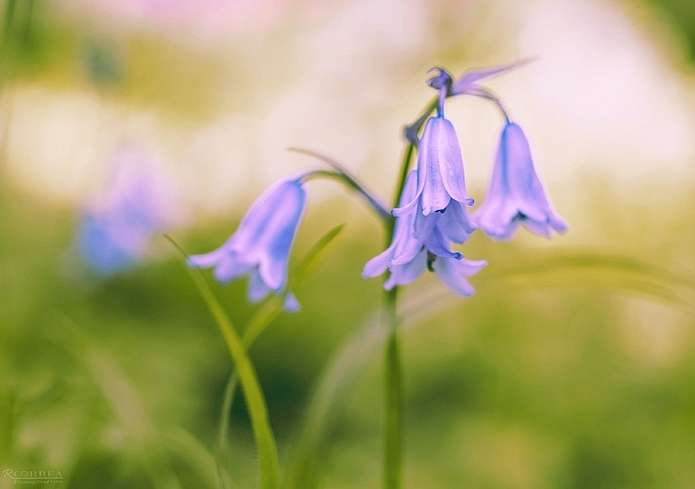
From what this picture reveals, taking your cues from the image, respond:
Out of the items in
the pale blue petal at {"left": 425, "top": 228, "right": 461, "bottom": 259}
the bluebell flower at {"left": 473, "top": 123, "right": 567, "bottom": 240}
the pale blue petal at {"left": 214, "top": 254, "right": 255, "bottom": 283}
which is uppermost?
the bluebell flower at {"left": 473, "top": 123, "right": 567, "bottom": 240}

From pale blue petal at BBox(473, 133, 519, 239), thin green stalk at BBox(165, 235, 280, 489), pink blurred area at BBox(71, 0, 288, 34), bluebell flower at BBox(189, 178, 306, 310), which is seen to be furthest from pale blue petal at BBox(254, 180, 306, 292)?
pink blurred area at BBox(71, 0, 288, 34)

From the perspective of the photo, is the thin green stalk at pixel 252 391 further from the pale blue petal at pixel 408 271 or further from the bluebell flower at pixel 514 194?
the bluebell flower at pixel 514 194

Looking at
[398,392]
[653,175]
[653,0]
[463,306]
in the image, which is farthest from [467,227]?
[653,0]

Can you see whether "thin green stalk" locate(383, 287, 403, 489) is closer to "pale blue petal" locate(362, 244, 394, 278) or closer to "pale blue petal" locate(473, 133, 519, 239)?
"pale blue petal" locate(362, 244, 394, 278)

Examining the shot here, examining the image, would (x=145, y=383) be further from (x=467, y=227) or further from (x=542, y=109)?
(x=542, y=109)

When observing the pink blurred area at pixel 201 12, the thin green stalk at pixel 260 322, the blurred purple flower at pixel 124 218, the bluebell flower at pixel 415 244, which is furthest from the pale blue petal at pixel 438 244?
the pink blurred area at pixel 201 12

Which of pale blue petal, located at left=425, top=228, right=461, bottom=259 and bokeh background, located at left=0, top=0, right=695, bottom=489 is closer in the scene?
pale blue petal, located at left=425, top=228, right=461, bottom=259
